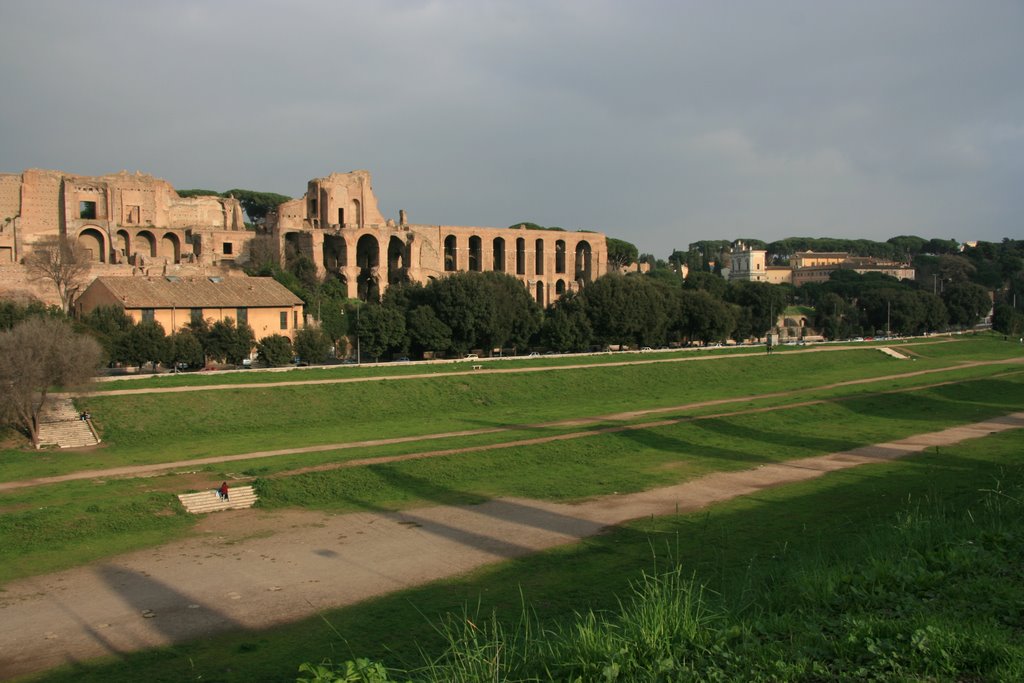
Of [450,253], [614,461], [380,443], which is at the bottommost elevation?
[614,461]

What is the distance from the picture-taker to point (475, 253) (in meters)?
69.9

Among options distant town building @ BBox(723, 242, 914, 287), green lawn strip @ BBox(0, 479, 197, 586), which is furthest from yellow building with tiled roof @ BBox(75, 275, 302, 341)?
distant town building @ BBox(723, 242, 914, 287)

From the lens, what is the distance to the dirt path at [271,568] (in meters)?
11.3

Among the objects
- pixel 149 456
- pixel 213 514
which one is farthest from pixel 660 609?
pixel 149 456

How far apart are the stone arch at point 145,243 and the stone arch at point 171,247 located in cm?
52

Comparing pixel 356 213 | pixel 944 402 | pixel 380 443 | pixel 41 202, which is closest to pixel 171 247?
pixel 41 202

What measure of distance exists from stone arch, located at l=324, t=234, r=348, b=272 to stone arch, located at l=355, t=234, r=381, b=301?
46.1 inches

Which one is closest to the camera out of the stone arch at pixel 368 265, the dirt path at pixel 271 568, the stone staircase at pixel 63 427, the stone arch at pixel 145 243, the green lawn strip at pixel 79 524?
the dirt path at pixel 271 568

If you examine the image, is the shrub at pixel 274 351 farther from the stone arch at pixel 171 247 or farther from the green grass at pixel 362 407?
the stone arch at pixel 171 247

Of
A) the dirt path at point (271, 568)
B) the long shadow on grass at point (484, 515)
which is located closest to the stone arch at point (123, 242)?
the long shadow on grass at point (484, 515)

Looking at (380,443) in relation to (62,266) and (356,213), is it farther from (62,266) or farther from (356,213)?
(356,213)

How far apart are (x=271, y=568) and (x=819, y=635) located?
9803mm

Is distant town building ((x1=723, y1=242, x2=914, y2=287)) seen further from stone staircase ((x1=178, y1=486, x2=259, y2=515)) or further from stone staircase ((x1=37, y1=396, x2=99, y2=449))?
stone staircase ((x1=178, y1=486, x2=259, y2=515))

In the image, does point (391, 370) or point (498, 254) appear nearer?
point (391, 370)
